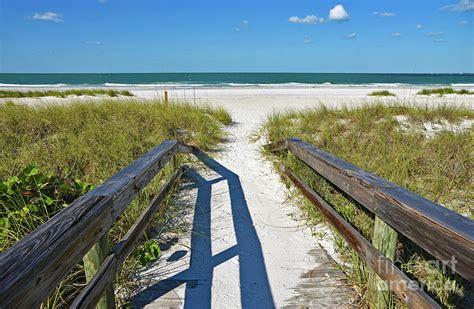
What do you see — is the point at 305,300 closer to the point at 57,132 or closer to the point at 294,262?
the point at 294,262

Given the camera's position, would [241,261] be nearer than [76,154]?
Yes

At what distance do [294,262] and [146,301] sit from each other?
4.70ft

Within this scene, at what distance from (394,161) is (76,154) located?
217 inches

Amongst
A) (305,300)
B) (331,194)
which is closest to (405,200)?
(305,300)

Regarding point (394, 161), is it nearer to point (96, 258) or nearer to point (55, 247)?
point (96, 258)

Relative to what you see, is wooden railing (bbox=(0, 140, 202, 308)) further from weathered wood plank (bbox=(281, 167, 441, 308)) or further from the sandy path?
weathered wood plank (bbox=(281, 167, 441, 308))

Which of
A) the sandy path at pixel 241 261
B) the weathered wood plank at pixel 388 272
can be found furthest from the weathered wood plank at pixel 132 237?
the weathered wood plank at pixel 388 272

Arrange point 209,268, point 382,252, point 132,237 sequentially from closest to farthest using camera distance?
point 382,252 → point 132,237 → point 209,268

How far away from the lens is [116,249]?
7.28ft

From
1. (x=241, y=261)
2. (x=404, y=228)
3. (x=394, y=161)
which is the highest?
(x=404, y=228)

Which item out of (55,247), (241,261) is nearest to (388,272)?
(241,261)

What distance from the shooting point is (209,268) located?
9.77ft

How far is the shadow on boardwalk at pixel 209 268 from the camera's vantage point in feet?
8.38

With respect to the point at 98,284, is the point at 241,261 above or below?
below
